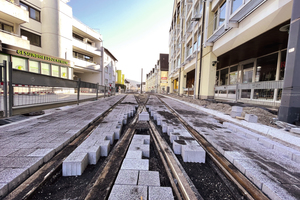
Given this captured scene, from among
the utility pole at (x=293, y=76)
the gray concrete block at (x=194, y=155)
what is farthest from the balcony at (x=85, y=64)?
the utility pole at (x=293, y=76)

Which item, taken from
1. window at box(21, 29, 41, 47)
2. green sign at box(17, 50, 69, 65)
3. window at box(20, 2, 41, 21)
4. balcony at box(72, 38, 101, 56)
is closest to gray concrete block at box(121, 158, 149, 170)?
green sign at box(17, 50, 69, 65)

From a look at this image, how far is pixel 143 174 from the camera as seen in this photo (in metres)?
1.65

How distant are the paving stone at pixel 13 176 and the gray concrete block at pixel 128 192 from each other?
3.95 ft

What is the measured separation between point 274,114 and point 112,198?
6869 millimetres

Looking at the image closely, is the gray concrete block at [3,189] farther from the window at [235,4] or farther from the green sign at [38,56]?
the green sign at [38,56]

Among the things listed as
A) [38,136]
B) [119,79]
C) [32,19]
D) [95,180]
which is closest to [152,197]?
[95,180]

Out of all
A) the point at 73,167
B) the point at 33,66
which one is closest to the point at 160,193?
the point at 73,167

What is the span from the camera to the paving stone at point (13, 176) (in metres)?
1.44

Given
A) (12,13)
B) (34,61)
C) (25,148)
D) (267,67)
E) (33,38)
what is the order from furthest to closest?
(33,38) < (34,61) < (12,13) < (267,67) < (25,148)

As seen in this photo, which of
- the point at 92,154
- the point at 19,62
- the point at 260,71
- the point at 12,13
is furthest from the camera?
the point at 19,62

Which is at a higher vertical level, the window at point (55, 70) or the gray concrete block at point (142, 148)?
the window at point (55, 70)

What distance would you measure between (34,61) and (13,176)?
2028cm

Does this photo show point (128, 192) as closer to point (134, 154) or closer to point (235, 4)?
point (134, 154)

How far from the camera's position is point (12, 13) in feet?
43.1
